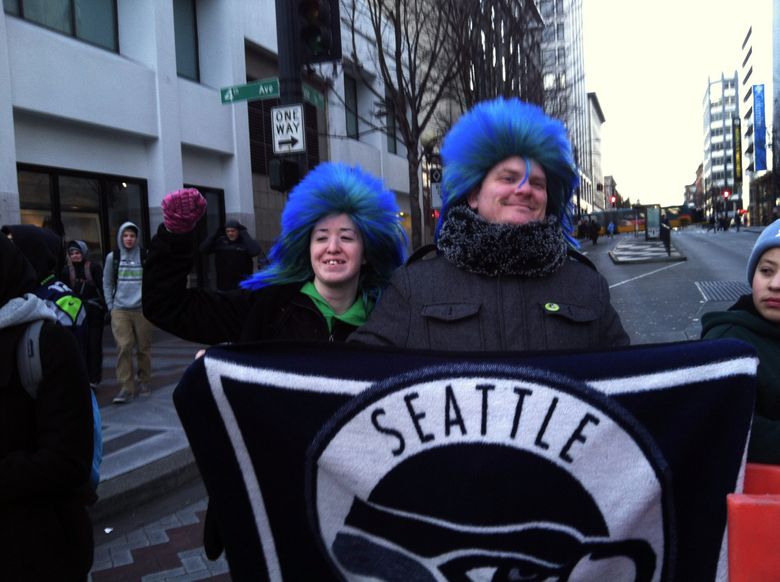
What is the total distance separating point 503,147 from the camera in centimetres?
203

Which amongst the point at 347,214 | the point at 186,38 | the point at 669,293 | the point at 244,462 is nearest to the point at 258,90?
the point at 347,214

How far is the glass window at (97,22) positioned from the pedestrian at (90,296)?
16.9ft

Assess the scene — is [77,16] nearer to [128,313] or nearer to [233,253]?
[233,253]

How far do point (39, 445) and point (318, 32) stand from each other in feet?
20.2

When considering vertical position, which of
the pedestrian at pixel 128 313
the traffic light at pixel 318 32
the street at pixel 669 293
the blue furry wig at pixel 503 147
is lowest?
the street at pixel 669 293

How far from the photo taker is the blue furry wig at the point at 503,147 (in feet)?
6.66

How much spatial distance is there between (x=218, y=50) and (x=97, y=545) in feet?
43.1

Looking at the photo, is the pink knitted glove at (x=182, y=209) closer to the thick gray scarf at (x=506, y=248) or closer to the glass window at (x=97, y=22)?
the thick gray scarf at (x=506, y=248)

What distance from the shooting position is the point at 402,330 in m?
1.97

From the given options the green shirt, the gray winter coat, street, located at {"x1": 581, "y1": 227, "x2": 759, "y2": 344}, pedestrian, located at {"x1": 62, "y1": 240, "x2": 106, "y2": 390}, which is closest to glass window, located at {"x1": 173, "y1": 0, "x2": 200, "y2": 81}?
pedestrian, located at {"x1": 62, "y1": 240, "x2": 106, "y2": 390}

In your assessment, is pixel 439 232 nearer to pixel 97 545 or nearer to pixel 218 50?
pixel 97 545

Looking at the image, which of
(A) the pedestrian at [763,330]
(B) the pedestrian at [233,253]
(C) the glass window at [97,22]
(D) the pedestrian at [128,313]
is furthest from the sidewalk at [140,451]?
(C) the glass window at [97,22]

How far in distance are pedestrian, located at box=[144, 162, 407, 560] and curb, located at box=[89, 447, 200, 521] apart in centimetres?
237

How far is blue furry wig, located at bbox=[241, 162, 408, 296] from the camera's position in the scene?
2486mm
